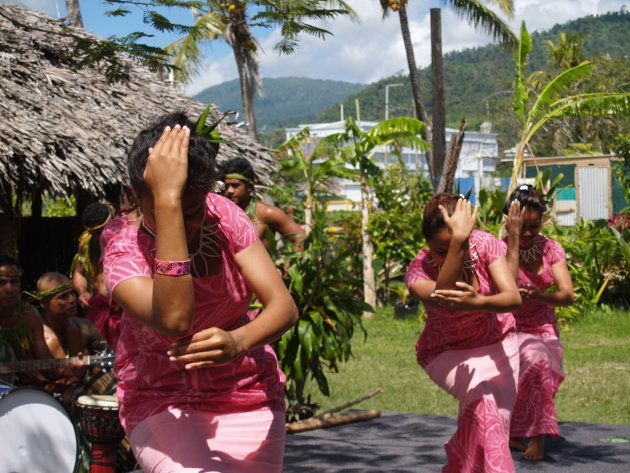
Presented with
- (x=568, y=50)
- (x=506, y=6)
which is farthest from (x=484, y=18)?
(x=568, y=50)

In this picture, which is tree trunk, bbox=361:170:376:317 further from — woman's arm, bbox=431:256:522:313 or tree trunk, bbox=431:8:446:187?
woman's arm, bbox=431:256:522:313

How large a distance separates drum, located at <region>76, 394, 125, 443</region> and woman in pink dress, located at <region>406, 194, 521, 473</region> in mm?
1743

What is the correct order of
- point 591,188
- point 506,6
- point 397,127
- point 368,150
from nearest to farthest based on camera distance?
point 368,150, point 397,127, point 506,6, point 591,188

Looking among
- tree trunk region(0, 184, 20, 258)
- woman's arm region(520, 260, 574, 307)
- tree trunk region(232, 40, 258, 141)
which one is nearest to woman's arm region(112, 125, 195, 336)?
woman's arm region(520, 260, 574, 307)

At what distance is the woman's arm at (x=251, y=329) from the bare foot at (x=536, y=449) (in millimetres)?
4055

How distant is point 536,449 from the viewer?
20.1ft

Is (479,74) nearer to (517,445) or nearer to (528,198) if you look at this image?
(517,445)

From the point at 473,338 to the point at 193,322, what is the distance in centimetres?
244

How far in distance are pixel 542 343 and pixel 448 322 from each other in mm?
1832

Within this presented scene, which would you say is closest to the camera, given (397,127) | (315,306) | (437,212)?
(437,212)

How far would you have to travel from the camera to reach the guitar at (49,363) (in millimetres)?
5121

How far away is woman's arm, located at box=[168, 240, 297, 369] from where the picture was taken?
7.66ft

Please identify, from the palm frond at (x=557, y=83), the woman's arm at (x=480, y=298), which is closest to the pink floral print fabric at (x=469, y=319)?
the woman's arm at (x=480, y=298)

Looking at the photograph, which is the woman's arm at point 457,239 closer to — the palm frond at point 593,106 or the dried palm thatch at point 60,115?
the dried palm thatch at point 60,115
